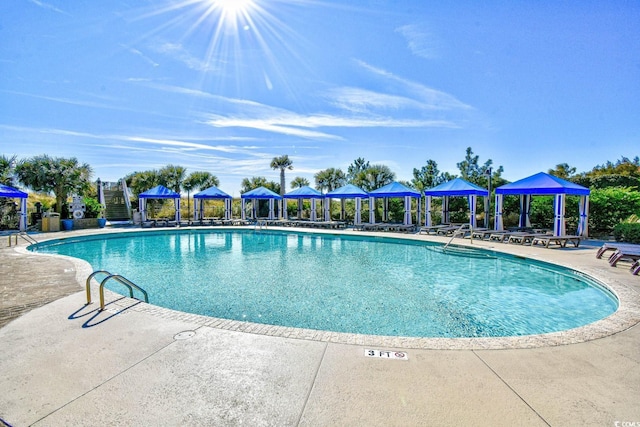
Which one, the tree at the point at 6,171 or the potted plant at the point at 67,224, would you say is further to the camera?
the tree at the point at 6,171

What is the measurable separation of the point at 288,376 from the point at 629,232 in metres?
14.5

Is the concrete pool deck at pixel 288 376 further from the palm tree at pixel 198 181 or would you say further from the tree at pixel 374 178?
the palm tree at pixel 198 181

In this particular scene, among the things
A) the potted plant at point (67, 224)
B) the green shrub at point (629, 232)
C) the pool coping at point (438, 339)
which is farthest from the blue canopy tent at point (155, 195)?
the green shrub at point (629, 232)

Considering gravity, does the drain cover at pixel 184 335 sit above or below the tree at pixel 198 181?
below

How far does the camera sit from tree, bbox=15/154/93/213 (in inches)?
703

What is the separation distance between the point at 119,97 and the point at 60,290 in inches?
482

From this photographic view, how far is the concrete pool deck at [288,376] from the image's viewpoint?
7.28 feet

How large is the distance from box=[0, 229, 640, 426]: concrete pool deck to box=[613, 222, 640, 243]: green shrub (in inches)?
388

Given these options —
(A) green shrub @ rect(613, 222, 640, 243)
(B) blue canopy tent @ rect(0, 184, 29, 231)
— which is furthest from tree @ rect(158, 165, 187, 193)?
(A) green shrub @ rect(613, 222, 640, 243)

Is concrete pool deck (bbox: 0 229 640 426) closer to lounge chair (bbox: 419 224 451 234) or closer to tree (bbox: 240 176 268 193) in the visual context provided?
lounge chair (bbox: 419 224 451 234)

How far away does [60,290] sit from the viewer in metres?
5.59

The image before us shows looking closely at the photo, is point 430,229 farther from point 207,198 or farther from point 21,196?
point 21,196

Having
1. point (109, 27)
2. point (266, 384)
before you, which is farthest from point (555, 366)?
point (109, 27)

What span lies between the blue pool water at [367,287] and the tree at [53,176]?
716cm
